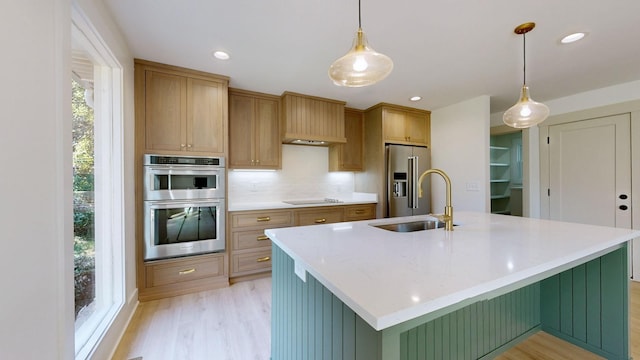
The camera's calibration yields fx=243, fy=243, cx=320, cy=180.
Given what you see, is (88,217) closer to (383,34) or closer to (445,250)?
(445,250)

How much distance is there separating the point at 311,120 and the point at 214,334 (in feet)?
8.55

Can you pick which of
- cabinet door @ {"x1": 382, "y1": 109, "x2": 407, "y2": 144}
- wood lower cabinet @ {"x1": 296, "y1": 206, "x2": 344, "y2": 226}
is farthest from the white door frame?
wood lower cabinet @ {"x1": 296, "y1": 206, "x2": 344, "y2": 226}

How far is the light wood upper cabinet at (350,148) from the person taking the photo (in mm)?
3826

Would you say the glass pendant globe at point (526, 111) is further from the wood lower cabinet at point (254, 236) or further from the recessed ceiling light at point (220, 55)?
the recessed ceiling light at point (220, 55)

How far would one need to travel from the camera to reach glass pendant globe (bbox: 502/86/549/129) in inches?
75.7

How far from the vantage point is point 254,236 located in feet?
9.44

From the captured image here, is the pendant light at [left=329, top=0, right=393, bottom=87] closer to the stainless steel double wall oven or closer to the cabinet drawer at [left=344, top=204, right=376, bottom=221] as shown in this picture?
the stainless steel double wall oven

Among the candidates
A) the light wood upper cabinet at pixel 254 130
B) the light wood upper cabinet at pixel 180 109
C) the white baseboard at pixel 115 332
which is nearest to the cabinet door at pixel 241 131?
the light wood upper cabinet at pixel 254 130

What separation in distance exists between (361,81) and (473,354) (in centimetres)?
184

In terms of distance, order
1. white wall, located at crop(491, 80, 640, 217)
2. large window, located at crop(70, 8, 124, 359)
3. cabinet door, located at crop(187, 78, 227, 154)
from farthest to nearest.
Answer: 1. white wall, located at crop(491, 80, 640, 217)
2. cabinet door, located at crop(187, 78, 227, 154)
3. large window, located at crop(70, 8, 124, 359)

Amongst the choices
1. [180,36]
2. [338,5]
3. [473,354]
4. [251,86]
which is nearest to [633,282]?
[473,354]

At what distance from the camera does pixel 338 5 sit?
159 cm

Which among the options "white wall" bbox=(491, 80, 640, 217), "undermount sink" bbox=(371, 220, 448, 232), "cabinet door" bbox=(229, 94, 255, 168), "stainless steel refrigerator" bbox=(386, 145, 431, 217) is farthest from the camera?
"stainless steel refrigerator" bbox=(386, 145, 431, 217)

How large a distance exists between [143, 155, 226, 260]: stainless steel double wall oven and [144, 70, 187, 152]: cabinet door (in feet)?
0.55
